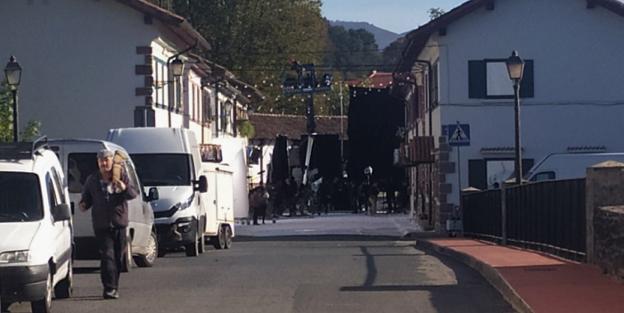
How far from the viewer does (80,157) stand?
20.1 m

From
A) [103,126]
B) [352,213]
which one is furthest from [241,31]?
[103,126]

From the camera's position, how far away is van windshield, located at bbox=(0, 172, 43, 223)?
44.3ft

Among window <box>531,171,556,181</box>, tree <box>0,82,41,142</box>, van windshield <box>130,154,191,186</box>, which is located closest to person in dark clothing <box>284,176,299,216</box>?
tree <box>0,82,41,142</box>

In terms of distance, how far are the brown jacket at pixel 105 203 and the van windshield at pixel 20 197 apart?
5.95 ft

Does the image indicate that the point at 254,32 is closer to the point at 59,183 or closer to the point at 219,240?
the point at 219,240

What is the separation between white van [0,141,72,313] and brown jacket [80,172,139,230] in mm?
606

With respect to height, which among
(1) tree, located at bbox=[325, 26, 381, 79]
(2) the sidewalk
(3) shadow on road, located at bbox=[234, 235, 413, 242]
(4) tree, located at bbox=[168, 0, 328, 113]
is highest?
(1) tree, located at bbox=[325, 26, 381, 79]

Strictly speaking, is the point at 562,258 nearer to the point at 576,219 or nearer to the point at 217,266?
the point at 576,219

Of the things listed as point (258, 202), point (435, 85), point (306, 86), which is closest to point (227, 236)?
point (435, 85)

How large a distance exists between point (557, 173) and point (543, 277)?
13649 mm

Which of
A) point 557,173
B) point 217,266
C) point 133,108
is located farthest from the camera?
point 133,108

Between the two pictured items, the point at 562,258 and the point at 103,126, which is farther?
the point at 103,126

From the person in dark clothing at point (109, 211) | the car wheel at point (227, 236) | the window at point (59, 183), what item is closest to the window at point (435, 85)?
the car wheel at point (227, 236)

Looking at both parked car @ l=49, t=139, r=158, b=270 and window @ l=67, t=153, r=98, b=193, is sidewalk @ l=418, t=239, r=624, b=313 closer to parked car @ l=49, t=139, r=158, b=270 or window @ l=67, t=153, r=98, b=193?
parked car @ l=49, t=139, r=158, b=270
